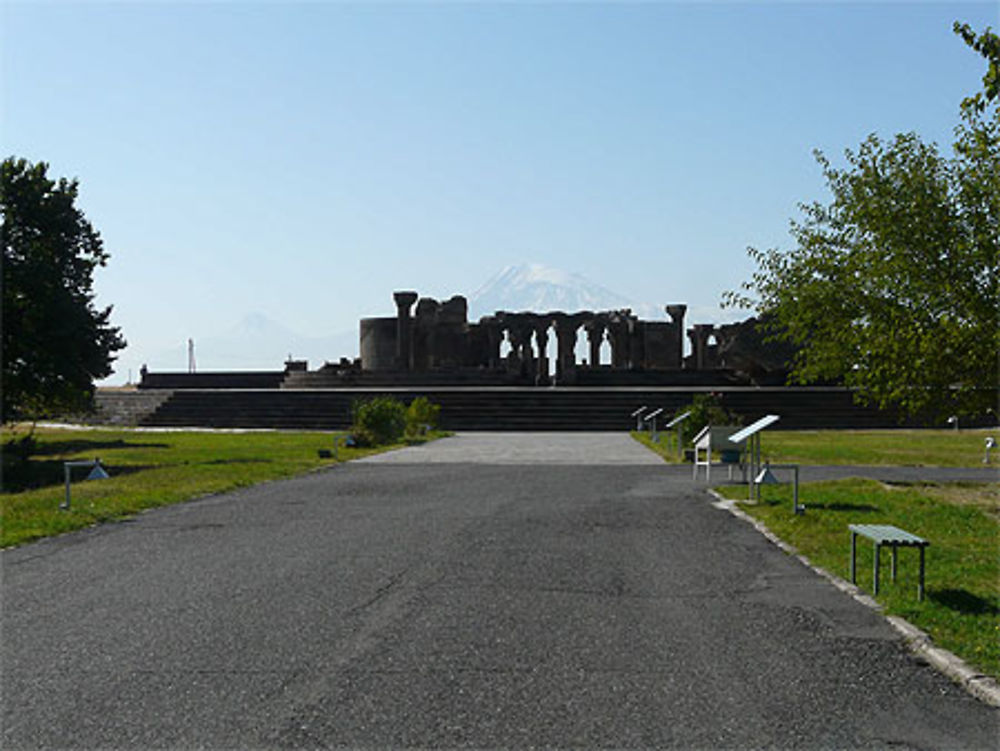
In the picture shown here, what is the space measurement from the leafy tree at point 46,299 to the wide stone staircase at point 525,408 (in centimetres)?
1335

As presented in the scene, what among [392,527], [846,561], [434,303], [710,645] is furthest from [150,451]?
[434,303]

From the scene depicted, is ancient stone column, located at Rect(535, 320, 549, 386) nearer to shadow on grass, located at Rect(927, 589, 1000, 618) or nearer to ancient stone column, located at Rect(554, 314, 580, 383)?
ancient stone column, located at Rect(554, 314, 580, 383)

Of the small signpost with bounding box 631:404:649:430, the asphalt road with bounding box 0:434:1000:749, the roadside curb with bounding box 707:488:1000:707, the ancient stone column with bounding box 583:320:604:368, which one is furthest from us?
the ancient stone column with bounding box 583:320:604:368

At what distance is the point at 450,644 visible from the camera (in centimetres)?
696

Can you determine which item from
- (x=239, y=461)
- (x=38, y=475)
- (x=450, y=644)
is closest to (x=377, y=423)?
(x=239, y=461)

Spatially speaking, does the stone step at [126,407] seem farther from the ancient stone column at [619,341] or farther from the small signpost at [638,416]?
the ancient stone column at [619,341]

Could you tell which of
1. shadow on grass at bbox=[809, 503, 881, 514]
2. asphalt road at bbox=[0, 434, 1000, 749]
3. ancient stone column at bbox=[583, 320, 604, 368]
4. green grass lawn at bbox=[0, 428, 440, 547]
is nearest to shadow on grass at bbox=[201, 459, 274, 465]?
green grass lawn at bbox=[0, 428, 440, 547]

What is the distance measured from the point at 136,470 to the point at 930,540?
15226mm

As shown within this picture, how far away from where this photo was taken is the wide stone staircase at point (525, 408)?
39.6m

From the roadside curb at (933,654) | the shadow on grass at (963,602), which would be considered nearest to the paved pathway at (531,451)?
the roadside curb at (933,654)

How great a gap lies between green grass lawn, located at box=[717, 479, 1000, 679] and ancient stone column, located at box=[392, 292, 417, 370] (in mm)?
42575

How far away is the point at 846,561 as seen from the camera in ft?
33.9

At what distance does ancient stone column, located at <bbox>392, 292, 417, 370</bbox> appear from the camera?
59469 millimetres

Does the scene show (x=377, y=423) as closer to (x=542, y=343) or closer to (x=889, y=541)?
(x=889, y=541)
